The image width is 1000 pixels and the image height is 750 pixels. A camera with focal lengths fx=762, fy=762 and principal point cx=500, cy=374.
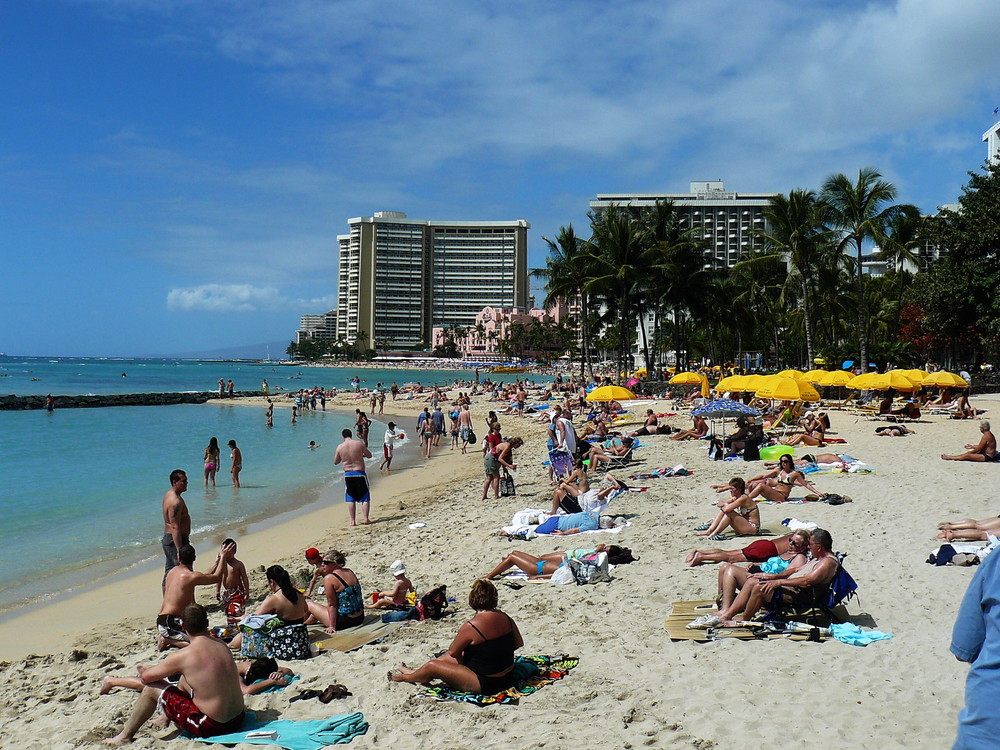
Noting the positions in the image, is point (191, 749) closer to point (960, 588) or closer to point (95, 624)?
point (95, 624)

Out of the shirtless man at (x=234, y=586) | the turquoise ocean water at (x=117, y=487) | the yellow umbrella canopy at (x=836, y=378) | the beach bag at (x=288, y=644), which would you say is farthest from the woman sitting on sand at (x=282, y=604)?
the yellow umbrella canopy at (x=836, y=378)

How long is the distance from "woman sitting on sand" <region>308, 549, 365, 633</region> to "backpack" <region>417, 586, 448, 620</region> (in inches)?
20.8

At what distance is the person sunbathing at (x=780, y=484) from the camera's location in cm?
1059

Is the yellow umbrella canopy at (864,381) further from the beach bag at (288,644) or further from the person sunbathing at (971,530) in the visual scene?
the beach bag at (288,644)

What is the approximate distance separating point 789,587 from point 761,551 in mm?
1288

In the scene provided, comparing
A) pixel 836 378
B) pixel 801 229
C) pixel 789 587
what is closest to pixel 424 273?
pixel 801 229

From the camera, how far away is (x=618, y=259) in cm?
3506

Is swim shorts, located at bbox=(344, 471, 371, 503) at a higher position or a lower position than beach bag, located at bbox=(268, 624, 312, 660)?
higher

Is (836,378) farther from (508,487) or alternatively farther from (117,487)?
(117,487)

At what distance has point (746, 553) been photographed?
7340mm

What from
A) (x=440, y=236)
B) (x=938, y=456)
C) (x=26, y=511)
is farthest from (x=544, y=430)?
(x=440, y=236)

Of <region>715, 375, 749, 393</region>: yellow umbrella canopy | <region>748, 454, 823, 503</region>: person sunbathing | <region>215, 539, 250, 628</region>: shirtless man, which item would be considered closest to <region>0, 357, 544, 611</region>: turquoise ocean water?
<region>215, 539, 250, 628</region>: shirtless man

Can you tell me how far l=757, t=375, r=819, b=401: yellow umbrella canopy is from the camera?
17719 mm

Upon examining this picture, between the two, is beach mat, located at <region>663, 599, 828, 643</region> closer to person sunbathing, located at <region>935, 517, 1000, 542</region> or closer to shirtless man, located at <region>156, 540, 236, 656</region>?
person sunbathing, located at <region>935, 517, 1000, 542</region>
